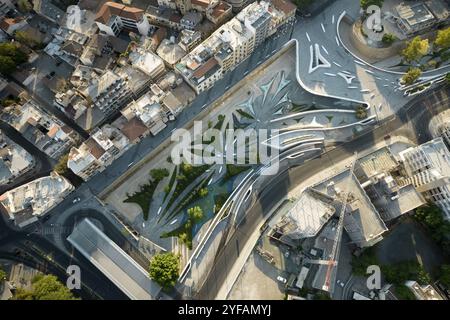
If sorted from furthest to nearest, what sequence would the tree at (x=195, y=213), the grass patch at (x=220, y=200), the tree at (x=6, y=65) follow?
1. the tree at (x=6, y=65)
2. the grass patch at (x=220, y=200)
3. the tree at (x=195, y=213)

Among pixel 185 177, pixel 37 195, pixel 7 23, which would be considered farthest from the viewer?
pixel 7 23

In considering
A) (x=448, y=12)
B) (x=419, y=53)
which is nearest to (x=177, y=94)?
(x=419, y=53)

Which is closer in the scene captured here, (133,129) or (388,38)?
(133,129)

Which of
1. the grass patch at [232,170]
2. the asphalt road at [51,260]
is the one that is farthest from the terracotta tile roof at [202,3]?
the asphalt road at [51,260]

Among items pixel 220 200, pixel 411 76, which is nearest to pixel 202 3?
pixel 220 200

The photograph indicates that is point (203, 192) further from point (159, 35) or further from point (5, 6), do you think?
point (5, 6)

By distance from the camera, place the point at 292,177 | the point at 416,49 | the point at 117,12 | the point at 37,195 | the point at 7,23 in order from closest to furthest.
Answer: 1. the point at 37,195
2. the point at 416,49
3. the point at 292,177
4. the point at 117,12
5. the point at 7,23

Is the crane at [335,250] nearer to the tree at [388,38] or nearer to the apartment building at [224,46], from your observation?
the apartment building at [224,46]
